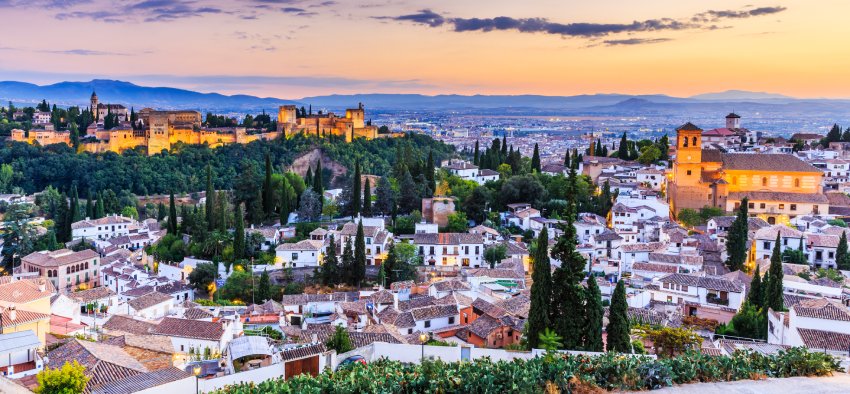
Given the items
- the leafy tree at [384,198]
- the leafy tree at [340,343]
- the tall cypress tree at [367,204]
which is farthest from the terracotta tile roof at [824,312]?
the tall cypress tree at [367,204]

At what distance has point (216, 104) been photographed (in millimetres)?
193875

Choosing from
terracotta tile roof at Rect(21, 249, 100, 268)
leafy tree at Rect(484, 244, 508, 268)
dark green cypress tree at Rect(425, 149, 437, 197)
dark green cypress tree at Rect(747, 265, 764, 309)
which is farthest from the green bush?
dark green cypress tree at Rect(425, 149, 437, 197)

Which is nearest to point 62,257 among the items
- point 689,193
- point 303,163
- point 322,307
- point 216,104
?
point 322,307

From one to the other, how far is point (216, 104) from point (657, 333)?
632ft

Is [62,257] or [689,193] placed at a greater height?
[689,193]

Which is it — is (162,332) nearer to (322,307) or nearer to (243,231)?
(322,307)

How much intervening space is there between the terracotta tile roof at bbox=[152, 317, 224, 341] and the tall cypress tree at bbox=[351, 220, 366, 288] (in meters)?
9.44

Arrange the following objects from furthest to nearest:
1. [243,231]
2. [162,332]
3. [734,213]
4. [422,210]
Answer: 1. [422,210]
2. [734,213]
3. [243,231]
4. [162,332]

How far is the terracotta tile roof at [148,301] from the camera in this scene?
21.8m

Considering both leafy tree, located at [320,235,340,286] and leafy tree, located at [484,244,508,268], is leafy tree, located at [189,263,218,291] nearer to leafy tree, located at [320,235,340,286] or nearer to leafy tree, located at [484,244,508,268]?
leafy tree, located at [320,235,340,286]

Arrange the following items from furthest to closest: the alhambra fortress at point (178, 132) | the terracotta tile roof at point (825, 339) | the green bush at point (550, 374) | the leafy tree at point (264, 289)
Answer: the alhambra fortress at point (178, 132)
the leafy tree at point (264, 289)
the terracotta tile roof at point (825, 339)
the green bush at point (550, 374)

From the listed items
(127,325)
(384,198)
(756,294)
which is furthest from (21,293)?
(756,294)

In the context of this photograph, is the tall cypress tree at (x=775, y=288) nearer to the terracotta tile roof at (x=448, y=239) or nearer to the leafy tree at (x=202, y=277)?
the terracotta tile roof at (x=448, y=239)

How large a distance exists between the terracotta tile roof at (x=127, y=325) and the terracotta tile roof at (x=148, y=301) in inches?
75.3
